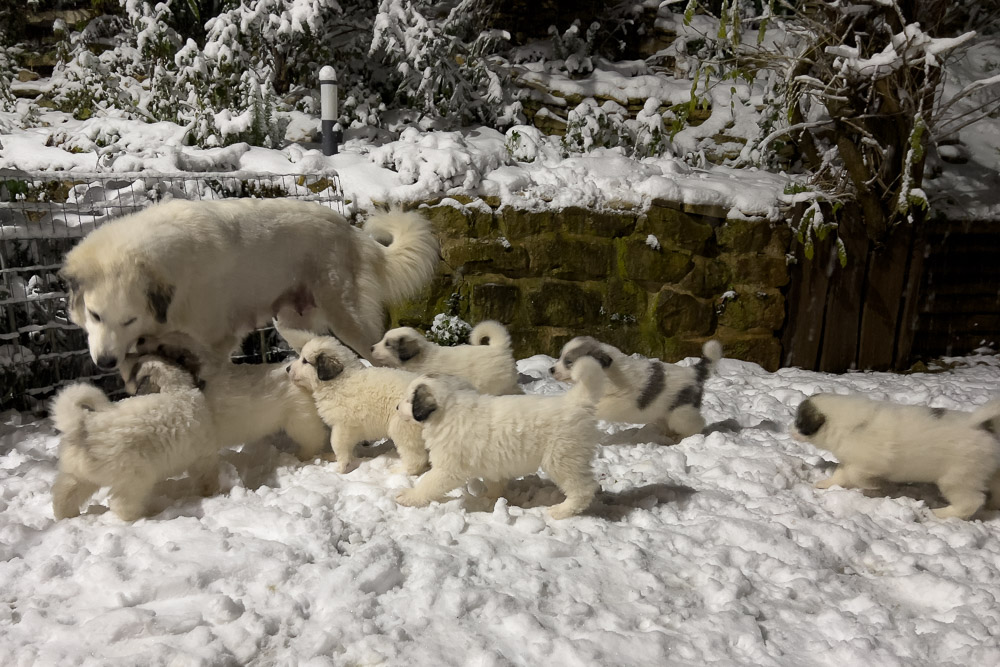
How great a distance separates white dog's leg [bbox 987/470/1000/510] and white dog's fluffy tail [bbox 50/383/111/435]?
13.9 feet

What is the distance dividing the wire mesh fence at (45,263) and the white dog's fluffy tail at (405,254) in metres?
1.46

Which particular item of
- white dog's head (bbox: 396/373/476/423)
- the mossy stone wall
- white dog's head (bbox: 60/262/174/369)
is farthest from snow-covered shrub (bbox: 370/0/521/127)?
white dog's head (bbox: 396/373/476/423)

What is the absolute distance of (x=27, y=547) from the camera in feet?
9.12

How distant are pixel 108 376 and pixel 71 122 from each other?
407 centimetres

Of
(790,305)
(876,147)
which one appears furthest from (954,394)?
(876,147)

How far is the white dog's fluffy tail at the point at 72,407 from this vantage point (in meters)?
2.86

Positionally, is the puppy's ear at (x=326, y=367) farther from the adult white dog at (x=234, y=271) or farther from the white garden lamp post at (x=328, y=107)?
the white garden lamp post at (x=328, y=107)

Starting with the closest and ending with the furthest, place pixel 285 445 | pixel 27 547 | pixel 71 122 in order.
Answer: pixel 27 547
pixel 285 445
pixel 71 122

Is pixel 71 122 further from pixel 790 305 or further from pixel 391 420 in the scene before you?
pixel 790 305

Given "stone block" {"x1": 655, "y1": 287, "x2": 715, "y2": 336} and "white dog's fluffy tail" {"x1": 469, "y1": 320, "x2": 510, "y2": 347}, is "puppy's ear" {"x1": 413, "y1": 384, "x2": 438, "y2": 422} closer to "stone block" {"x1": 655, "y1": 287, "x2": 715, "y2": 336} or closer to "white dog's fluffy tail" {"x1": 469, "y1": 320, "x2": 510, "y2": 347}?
"white dog's fluffy tail" {"x1": 469, "y1": 320, "x2": 510, "y2": 347}

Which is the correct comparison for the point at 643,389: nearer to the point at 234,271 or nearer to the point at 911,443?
the point at 911,443

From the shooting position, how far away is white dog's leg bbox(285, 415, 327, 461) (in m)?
3.64

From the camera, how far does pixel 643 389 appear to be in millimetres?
3939

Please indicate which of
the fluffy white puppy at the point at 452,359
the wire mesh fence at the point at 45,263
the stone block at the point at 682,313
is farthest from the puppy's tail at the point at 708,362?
Result: the wire mesh fence at the point at 45,263
